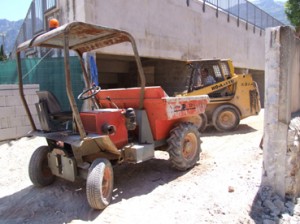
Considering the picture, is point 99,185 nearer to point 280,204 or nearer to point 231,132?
point 280,204

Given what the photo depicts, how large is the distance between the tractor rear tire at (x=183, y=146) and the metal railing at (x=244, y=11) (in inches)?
395

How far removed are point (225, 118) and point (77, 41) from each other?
19.2 feet

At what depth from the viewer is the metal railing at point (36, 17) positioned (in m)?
10.5

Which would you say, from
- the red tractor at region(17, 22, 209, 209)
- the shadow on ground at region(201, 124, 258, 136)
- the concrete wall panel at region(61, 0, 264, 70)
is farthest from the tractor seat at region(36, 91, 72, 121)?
the shadow on ground at region(201, 124, 258, 136)

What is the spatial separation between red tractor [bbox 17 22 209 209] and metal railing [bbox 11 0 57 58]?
20.0 ft

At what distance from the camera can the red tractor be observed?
A: 3.87 meters

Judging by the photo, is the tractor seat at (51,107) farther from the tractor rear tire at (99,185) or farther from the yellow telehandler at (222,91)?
the yellow telehandler at (222,91)

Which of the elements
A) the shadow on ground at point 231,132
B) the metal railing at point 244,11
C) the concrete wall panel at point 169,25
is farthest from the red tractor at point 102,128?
the metal railing at point 244,11

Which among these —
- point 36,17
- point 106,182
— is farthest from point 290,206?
point 36,17

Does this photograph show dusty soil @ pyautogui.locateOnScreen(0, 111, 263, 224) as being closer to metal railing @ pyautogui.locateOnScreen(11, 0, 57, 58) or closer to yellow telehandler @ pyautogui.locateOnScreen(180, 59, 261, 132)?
yellow telehandler @ pyautogui.locateOnScreen(180, 59, 261, 132)

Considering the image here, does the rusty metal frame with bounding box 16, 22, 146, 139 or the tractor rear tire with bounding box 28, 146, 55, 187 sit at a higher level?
the rusty metal frame with bounding box 16, 22, 146, 139

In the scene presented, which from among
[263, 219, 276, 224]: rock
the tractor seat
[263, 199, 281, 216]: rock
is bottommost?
[263, 219, 276, 224]: rock

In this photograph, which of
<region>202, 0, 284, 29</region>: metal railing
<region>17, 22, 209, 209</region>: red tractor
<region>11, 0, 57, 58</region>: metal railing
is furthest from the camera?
<region>202, 0, 284, 29</region>: metal railing

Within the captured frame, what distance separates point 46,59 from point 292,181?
6.96 m
